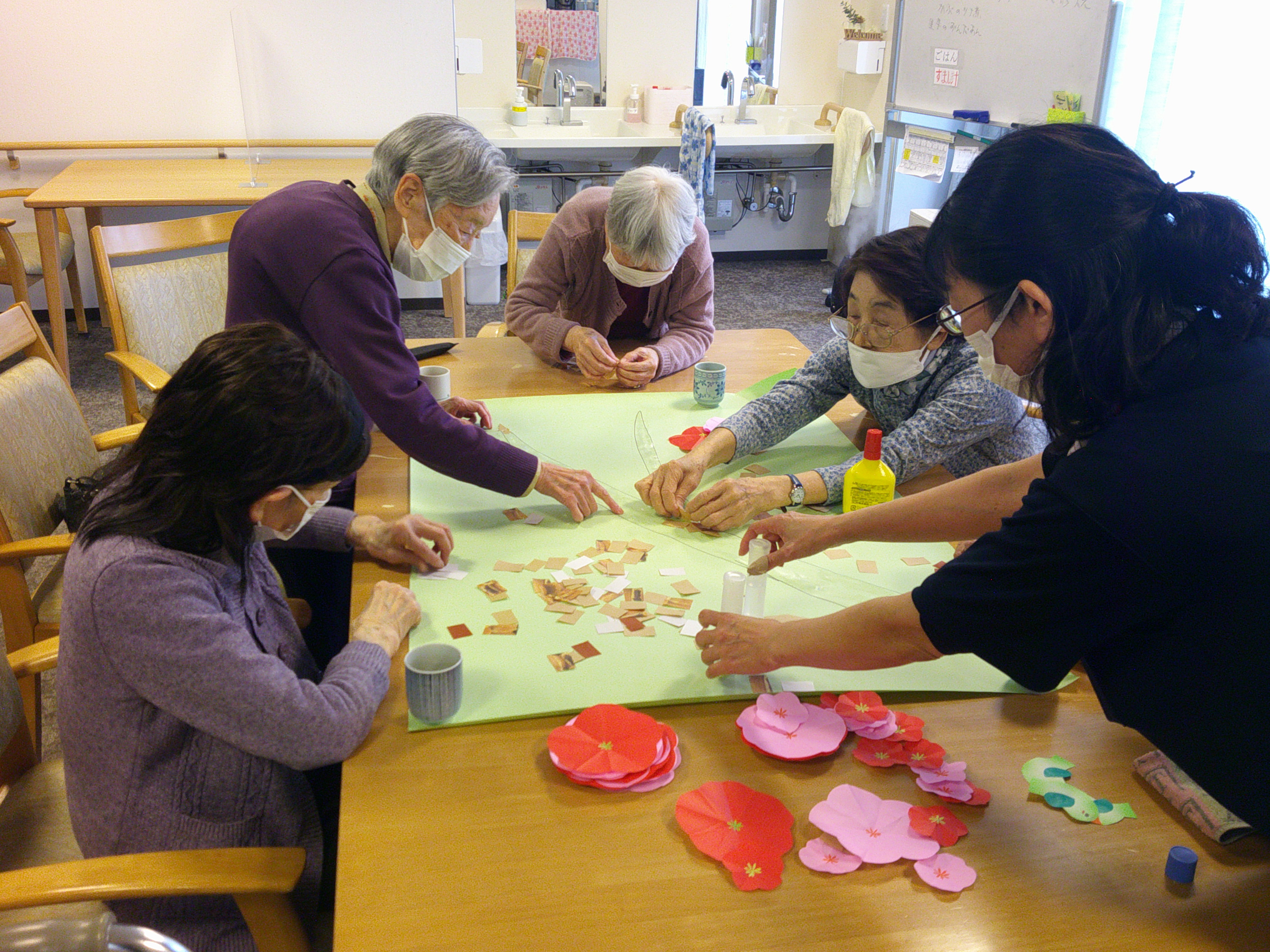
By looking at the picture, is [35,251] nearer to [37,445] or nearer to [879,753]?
[37,445]

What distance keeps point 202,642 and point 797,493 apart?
3.61 feet

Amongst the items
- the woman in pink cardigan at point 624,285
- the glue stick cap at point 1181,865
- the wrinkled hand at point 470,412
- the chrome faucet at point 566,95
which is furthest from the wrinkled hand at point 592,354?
the chrome faucet at point 566,95

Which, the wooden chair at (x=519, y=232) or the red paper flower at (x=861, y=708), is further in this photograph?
the wooden chair at (x=519, y=232)

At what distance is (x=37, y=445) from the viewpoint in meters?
1.95

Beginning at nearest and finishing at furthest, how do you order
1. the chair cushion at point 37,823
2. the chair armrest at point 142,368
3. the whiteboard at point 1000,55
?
the chair cushion at point 37,823 → the chair armrest at point 142,368 → the whiteboard at point 1000,55

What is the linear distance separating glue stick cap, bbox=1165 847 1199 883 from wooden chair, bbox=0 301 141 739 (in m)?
1.74

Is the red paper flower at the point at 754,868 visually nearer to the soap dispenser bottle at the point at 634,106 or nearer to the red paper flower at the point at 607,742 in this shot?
the red paper flower at the point at 607,742

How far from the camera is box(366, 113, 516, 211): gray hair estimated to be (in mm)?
1804

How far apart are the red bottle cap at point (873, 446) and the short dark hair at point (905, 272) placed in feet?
1.01

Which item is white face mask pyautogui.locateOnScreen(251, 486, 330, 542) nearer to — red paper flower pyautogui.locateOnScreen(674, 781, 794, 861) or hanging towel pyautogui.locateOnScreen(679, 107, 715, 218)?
red paper flower pyautogui.locateOnScreen(674, 781, 794, 861)

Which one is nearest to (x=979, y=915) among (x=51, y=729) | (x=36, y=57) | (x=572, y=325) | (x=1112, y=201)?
(x=1112, y=201)

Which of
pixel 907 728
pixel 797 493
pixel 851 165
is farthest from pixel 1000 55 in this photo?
pixel 907 728

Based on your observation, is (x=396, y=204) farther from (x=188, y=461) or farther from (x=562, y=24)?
(x=562, y=24)

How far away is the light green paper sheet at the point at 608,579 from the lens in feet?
4.22
